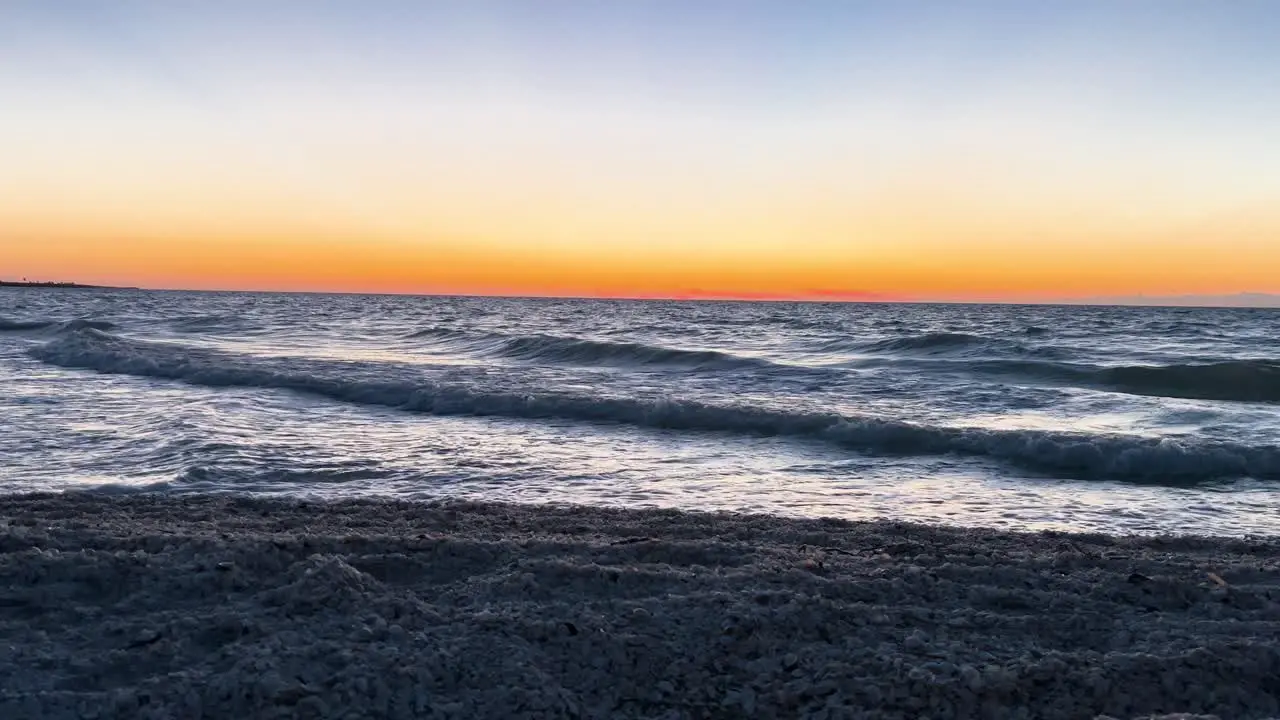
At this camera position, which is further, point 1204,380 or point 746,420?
point 1204,380

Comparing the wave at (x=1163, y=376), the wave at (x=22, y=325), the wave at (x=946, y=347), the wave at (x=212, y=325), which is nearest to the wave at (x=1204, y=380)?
the wave at (x=1163, y=376)

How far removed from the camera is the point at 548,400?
12.7 metres

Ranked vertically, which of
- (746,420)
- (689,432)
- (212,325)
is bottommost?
(689,432)

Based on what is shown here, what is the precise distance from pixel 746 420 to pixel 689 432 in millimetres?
852

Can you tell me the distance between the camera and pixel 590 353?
965 inches

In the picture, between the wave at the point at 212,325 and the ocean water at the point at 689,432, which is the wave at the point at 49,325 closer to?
the wave at the point at 212,325

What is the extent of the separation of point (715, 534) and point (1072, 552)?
2.10 m

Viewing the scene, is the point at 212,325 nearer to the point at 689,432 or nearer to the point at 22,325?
the point at 22,325

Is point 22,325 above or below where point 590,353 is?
above

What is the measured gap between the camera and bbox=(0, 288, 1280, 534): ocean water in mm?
7371

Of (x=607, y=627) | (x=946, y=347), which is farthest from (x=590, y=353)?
(x=607, y=627)

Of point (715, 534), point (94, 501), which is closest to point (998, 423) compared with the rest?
point (715, 534)

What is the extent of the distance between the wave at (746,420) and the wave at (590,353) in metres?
6.85

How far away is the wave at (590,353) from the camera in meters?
21.8
